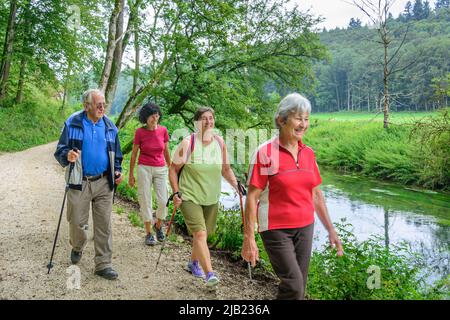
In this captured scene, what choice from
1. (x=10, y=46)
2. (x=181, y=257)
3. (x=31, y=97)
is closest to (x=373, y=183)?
(x=181, y=257)

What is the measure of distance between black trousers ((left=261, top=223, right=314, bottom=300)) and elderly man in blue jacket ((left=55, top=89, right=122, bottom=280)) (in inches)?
88.7

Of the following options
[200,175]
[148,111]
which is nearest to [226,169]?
[200,175]

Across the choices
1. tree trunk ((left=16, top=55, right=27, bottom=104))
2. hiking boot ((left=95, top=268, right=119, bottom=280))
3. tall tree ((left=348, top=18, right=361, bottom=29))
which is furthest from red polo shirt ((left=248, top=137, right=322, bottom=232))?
tall tree ((left=348, top=18, right=361, bottom=29))

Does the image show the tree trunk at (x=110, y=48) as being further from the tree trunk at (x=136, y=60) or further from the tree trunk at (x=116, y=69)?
the tree trunk at (x=136, y=60)

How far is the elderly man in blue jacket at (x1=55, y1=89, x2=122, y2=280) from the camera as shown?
4523 mm

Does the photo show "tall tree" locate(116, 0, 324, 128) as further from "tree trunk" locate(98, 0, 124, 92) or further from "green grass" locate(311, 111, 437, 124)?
"green grass" locate(311, 111, 437, 124)

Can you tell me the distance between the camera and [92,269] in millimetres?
5070

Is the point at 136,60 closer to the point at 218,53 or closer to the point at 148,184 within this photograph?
the point at 218,53

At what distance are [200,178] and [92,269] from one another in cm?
185

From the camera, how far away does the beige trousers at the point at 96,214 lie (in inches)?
182

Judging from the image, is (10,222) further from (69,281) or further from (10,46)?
(10,46)

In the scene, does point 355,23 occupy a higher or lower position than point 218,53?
higher
